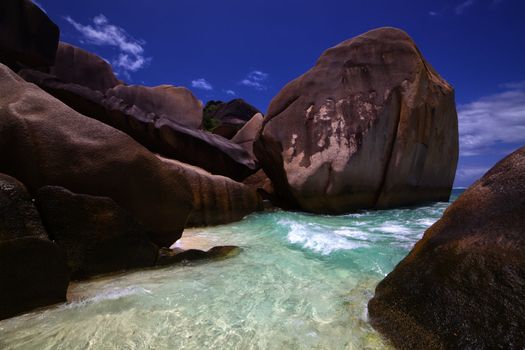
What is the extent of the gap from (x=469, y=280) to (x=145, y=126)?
391 inches

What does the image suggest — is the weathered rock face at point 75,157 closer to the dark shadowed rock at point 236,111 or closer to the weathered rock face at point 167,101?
the weathered rock face at point 167,101

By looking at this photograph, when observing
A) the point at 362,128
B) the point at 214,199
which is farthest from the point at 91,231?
the point at 362,128

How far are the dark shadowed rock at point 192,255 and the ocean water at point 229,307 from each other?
0.13 meters

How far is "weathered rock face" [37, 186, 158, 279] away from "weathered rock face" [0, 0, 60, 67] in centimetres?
1348

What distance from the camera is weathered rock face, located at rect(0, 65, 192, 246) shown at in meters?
2.76

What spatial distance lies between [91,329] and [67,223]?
1187mm

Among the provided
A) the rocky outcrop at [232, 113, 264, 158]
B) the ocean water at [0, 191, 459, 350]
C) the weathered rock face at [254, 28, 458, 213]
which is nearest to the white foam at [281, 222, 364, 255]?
the ocean water at [0, 191, 459, 350]

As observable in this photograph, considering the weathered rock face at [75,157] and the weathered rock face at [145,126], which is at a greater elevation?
the weathered rock face at [145,126]

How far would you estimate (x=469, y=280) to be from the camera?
1642 mm

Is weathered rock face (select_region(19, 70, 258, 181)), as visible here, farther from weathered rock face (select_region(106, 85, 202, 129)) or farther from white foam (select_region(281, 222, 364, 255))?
white foam (select_region(281, 222, 364, 255))

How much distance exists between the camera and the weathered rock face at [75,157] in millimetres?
2764

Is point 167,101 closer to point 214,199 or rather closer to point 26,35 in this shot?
point 26,35

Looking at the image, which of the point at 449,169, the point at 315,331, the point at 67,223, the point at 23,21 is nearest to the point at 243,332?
the point at 315,331

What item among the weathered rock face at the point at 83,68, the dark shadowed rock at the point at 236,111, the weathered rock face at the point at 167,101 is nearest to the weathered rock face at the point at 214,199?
the weathered rock face at the point at 167,101
